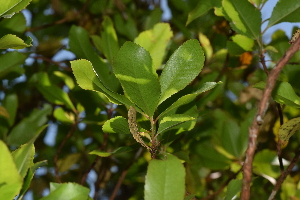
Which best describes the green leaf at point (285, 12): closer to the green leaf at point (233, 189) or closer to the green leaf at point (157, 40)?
the green leaf at point (157, 40)

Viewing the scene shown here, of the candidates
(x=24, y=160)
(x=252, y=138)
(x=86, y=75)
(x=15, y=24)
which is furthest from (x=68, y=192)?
(x=15, y=24)

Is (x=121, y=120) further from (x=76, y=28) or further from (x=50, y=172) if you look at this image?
(x=50, y=172)

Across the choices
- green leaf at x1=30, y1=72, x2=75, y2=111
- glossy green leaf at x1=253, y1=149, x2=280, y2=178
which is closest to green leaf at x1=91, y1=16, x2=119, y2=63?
green leaf at x1=30, y1=72, x2=75, y2=111

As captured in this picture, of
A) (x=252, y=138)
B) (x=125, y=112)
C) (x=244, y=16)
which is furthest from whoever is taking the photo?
(x=125, y=112)

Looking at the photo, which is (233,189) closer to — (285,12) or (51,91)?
(285,12)

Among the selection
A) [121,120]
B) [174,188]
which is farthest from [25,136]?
[174,188]

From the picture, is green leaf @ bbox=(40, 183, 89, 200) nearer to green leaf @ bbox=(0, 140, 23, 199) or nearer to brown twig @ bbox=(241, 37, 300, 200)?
green leaf @ bbox=(0, 140, 23, 199)

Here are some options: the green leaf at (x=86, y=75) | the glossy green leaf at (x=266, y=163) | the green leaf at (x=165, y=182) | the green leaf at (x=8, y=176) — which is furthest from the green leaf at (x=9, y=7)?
the glossy green leaf at (x=266, y=163)
